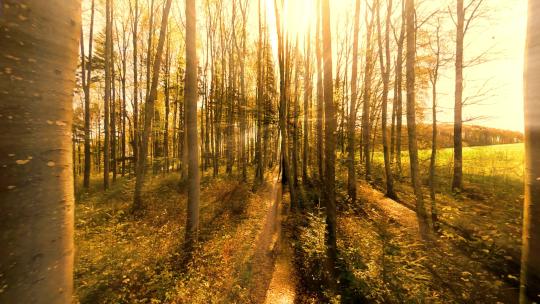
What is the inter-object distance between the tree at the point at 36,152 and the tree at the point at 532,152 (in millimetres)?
3183

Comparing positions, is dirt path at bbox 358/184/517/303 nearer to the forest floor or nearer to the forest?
the forest

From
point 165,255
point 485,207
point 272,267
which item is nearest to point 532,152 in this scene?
point 272,267

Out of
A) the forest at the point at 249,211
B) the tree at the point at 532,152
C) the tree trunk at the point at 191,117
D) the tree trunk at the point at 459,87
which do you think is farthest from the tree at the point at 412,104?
the tree trunk at the point at 191,117

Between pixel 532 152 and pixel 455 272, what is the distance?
3993 mm

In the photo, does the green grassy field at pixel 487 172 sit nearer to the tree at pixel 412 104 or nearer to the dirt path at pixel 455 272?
the tree at pixel 412 104

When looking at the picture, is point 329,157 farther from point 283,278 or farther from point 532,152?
point 532,152

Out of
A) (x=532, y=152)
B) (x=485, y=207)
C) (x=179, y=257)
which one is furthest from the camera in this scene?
(x=485, y=207)

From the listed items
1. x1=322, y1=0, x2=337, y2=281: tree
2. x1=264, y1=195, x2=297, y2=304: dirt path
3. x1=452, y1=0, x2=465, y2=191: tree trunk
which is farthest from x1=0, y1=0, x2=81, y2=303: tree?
x1=452, y1=0, x2=465, y2=191: tree trunk

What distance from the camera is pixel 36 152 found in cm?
80

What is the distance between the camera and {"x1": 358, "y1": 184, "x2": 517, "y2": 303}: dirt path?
3982mm

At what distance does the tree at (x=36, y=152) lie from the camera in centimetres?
73

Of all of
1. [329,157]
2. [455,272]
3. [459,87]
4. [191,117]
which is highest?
[459,87]

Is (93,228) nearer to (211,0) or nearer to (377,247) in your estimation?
(377,247)

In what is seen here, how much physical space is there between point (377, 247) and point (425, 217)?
307cm
